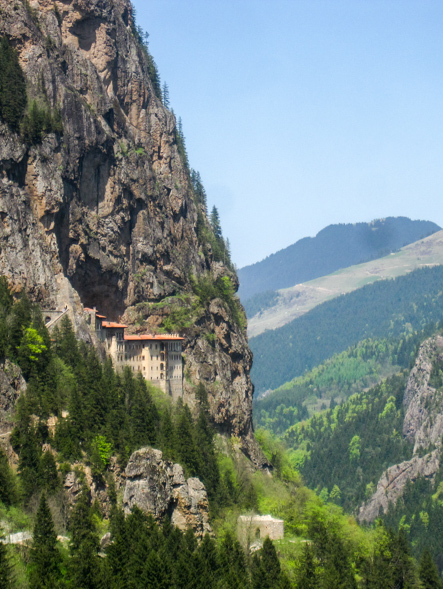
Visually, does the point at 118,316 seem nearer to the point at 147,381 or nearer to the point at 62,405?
the point at 147,381

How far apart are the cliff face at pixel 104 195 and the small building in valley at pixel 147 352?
3.91 meters

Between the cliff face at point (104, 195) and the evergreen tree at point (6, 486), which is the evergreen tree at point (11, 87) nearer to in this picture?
the cliff face at point (104, 195)

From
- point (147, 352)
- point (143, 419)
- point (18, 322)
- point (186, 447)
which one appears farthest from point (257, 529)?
point (18, 322)

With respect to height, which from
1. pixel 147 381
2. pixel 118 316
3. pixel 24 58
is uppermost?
pixel 24 58

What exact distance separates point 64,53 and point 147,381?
4766 centimetres

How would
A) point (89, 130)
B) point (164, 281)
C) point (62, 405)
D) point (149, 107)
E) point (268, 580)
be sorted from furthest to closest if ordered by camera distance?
point (149, 107) → point (164, 281) → point (89, 130) → point (62, 405) → point (268, 580)

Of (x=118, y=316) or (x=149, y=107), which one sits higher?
(x=149, y=107)

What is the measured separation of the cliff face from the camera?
407 ft

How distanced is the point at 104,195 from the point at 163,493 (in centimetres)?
5284

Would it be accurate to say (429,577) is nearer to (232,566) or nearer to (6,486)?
(232,566)

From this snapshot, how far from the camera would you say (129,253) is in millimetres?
147000

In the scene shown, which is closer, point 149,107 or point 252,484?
point 252,484

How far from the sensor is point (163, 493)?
4090 inches

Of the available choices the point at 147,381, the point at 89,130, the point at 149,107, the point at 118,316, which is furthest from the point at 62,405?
the point at 149,107
